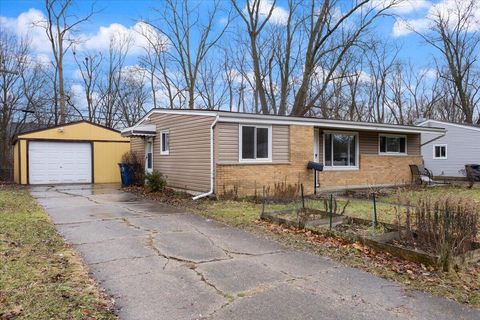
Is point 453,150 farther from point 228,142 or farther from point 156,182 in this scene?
point 156,182

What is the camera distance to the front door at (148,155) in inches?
650

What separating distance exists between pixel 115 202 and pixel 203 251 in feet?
A: 21.5

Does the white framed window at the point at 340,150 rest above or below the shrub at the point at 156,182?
above

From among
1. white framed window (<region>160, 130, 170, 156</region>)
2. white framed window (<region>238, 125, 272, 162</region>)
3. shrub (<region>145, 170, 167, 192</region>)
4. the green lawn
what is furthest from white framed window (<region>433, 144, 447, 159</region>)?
the green lawn

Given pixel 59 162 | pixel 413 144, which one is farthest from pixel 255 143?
pixel 59 162

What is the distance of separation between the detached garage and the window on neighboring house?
11.8m

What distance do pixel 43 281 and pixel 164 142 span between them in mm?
11418

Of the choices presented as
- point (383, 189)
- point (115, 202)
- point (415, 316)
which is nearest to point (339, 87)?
point (383, 189)

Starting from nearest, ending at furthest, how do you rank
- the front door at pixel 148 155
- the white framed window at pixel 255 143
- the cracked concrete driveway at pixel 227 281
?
the cracked concrete driveway at pixel 227 281 → the white framed window at pixel 255 143 → the front door at pixel 148 155

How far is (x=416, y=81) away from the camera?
116 feet

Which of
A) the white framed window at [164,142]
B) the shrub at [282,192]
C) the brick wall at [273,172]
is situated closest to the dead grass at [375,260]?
the brick wall at [273,172]

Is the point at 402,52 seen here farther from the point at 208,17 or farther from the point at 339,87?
the point at 208,17

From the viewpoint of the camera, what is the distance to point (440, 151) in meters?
23.9

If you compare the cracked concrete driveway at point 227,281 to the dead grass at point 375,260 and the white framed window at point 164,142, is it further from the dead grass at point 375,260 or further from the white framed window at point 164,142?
the white framed window at point 164,142
